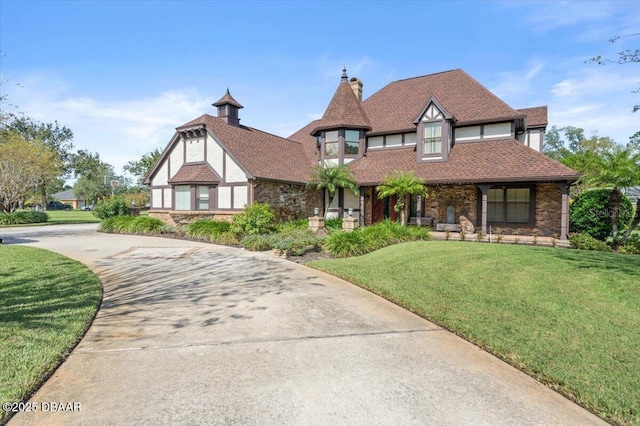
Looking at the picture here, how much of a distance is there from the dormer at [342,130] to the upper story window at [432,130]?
3598mm

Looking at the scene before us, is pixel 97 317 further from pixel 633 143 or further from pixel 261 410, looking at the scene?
pixel 633 143

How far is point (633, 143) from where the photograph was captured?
12453 mm

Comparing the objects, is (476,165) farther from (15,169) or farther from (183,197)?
(15,169)

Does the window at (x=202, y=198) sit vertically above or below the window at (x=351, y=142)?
below

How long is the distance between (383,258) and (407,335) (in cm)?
572

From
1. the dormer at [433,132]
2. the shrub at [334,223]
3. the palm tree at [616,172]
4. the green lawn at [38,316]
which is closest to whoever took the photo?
the green lawn at [38,316]

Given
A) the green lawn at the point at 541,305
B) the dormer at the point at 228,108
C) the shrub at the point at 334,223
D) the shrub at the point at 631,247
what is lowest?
the green lawn at the point at 541,305

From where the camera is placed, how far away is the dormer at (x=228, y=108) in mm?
21219

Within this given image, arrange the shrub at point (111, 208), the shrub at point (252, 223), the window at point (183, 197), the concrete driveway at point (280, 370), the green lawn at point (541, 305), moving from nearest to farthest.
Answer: the concrete driveway at point (280, 370), the green lawn at point (541, 305), the shrub at point (252, 223), the window at point (183, 197), the shrub at point (111, 208)

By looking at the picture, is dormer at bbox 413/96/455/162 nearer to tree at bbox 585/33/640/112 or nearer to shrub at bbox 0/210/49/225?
tree at bbox 585/33/640/112

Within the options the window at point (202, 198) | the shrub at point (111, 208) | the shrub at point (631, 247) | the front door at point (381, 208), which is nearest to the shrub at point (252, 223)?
the window at point (202, 198)

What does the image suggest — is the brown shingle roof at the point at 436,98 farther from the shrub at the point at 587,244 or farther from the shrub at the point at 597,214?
the shrub at the point at 587,244

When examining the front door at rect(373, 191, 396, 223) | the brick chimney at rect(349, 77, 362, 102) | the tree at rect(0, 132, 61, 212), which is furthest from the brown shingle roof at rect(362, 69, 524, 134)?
the tree at rect(0, 132, 61, 212)

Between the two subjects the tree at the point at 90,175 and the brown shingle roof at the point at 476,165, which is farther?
the tree at the point at 90,175
